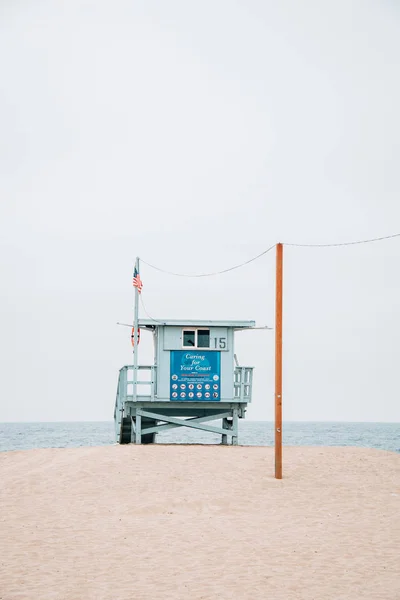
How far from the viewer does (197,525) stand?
15.0 meters

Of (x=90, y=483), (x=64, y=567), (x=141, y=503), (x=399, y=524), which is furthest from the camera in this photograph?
(x=90, y=483)

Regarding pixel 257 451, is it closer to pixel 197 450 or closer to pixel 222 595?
pixel 197 450

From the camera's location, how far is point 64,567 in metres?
11.7

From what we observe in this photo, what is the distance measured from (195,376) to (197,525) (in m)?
13.6

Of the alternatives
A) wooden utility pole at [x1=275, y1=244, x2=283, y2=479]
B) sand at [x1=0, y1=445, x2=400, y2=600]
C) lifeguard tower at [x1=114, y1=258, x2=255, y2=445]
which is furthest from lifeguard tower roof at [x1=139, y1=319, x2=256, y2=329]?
wooden utility pole at [x1=275, y1=244, x2=283, y2=479]

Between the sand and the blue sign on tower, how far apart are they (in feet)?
12.7

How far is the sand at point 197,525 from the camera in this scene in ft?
35.2

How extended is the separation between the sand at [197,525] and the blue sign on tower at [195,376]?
386cm

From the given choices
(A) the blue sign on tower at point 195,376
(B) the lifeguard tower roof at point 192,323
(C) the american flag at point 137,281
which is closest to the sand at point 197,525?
(A) the blue sign on tower at point 195,376

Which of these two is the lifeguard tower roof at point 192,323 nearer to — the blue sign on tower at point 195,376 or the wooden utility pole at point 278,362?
the blue sign on tower at point 195,376

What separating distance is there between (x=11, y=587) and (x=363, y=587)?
16.6 feet

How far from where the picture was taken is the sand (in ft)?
35.2

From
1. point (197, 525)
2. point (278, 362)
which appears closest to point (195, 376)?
point (278, 362)

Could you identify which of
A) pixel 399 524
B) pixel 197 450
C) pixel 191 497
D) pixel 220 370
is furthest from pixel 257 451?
pixel 399 524
